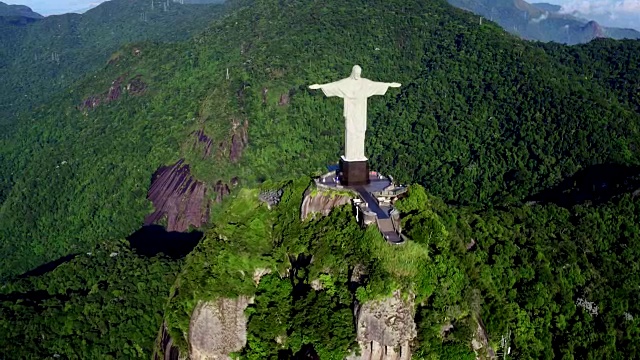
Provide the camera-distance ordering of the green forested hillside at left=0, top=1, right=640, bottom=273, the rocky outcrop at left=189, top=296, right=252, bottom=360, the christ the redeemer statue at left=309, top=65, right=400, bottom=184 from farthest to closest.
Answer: the green forested hillside at left=0, top=1, right=640, bottom=273
the christ the redeemer statue at left=309, top=65, right=400, bottom=184
the rocky outcrop at left=189, top=296, right=252, bottom=360

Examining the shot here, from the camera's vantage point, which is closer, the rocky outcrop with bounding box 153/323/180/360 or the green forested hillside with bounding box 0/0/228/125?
the rocky outcrop with bounding box 153/323/180/360

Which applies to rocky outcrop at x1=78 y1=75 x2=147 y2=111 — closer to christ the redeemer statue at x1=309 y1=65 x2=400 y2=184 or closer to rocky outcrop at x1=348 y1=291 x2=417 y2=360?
christ the redeemer statue at x1=309 y1=65 x2=400 y2=184

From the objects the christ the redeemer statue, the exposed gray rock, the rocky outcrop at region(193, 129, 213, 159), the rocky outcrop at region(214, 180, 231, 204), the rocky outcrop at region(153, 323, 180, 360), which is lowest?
the rocky outcrop at region(214, 180, 231, 204)

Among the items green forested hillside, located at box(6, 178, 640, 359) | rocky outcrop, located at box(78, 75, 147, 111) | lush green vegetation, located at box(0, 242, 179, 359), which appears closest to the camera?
green forested hillside, located at box(6, 178, 640, 359)

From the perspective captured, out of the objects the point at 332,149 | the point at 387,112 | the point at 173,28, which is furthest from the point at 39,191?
the point at 173,28

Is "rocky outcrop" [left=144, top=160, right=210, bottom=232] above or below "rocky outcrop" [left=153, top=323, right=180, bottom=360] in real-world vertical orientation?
below

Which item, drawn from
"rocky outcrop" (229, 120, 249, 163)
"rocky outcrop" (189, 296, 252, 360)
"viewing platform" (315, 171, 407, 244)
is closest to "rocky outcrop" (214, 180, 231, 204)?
"rocky outcrop" (229, 120, 249, 163)

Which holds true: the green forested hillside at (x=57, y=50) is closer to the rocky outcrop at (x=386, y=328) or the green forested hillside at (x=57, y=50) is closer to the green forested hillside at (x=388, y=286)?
the green forested hillside at (x=388, y=286)

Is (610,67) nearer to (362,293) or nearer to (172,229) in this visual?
(172,229)

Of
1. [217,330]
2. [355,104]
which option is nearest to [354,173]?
[355,104]
